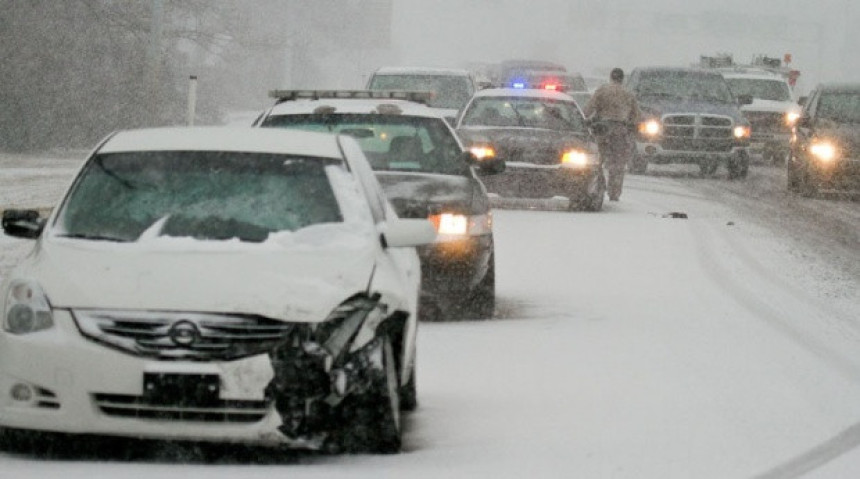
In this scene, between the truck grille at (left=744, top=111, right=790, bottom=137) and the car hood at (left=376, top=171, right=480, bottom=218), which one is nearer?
the car hood at (left=376, top=171, right=480, bottom=218)

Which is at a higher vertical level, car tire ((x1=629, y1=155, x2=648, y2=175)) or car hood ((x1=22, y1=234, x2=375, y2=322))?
car hood ((x1=22, y1=234, x2=375, y2=322))

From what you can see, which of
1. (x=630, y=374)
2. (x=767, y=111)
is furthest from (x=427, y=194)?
(x=767, y=111)

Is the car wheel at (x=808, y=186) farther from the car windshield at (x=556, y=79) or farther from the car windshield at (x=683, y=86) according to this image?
the car windshield at (x=556, y=79)

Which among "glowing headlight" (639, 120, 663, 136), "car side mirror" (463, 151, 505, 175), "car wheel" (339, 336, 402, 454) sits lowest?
"glowing headlight" (639, 120, 663, 136)

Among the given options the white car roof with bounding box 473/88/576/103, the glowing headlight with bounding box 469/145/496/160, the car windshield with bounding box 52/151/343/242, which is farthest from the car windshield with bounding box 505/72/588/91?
the car windshield with bounding box 52/151/343/242

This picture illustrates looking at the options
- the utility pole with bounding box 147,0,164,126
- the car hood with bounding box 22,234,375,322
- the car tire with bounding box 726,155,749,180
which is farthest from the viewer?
the utility pole with bounding box 147,0,164,126

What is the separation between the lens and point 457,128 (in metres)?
23.5

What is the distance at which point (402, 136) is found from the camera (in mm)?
13477

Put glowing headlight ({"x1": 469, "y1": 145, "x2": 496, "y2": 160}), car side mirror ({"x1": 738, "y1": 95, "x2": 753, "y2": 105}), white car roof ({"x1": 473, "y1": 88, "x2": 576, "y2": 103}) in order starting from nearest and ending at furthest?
1. glowing headlight ({"x1": 469, "y1": 145, "x2": 496, "y2": 160})
2. white car roof ({"x1": 473, "y1": 88, "x2": 576, "y2": 103})
3. car side mirror ({"x1": 738, "y1": 95, "x2": 753, "y2": 105})

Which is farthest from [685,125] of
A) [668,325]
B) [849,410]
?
[849,410]

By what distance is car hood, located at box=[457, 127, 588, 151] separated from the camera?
22766 millimetres

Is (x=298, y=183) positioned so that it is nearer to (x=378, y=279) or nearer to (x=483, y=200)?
(x=378, y=279)

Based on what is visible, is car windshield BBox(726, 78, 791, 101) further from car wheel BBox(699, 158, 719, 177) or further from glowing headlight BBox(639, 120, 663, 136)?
glowing headlight BBox(639, 120, 663, 136)

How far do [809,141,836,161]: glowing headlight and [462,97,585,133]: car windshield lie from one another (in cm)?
557
